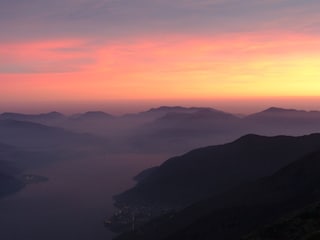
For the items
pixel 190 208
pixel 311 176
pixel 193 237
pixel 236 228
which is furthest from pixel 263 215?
pixel 190 208

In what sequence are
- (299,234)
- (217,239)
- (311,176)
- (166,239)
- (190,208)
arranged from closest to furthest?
(299,234)
(217,239)
(166,239)
(311,176)
(190,208)

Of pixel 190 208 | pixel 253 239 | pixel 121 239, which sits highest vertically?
pixel 253 239

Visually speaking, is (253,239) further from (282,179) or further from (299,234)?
(282,179)

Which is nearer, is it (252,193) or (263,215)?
(263,215)

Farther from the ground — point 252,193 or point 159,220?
point 252,193

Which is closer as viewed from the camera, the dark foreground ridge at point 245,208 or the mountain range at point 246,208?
the mountain range at point 246,208

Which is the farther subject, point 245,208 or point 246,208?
point 245,208

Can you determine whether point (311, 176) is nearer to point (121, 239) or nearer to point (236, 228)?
point (236, 228)

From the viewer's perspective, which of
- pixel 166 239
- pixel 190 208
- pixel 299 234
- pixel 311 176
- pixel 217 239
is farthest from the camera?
pixel 190 208

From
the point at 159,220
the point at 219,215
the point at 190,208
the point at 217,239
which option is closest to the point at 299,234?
the point at 217,239

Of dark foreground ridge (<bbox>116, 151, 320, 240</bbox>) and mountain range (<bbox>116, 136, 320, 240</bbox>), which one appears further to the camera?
dark foreground ridge (<bbox>116, 151, 320, 240</bbox>)
